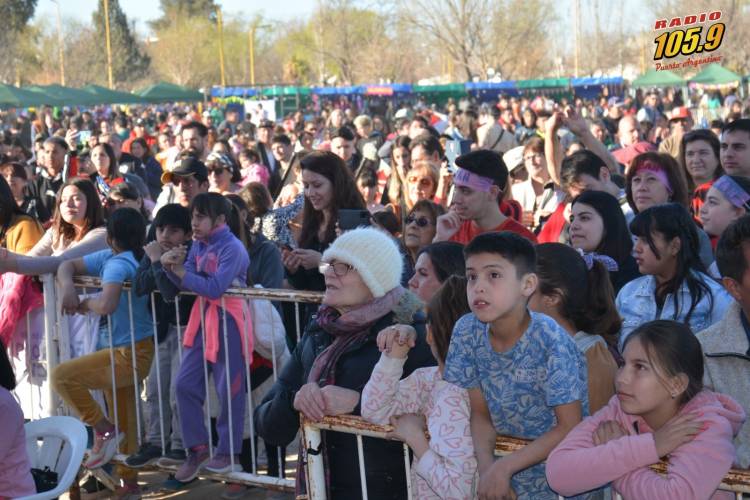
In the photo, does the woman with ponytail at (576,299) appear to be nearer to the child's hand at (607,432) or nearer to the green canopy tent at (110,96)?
the child's hand at (607,432)

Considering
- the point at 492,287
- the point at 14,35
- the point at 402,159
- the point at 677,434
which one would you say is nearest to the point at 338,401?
the point at 492,287

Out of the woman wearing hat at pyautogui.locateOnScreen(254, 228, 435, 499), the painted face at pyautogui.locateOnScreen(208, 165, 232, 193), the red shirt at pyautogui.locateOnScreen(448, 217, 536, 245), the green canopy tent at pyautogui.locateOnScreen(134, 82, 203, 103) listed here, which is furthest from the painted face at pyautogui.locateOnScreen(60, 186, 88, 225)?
the green canopy tent at pyautogui.locateOnScreen(134, 82, 203, 103)

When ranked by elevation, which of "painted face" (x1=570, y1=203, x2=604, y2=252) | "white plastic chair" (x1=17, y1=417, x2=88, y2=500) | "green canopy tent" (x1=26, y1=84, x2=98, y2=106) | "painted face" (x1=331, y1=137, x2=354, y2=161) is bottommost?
"white plastic chair" (x1=17, y1=417, x2=88, y2=500)

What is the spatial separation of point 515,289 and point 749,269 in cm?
87

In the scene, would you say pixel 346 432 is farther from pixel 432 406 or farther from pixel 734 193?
pixel 734 193

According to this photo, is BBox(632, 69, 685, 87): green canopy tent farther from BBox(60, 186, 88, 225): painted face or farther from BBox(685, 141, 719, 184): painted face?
BBox(60, 186, 88, 225): painted face

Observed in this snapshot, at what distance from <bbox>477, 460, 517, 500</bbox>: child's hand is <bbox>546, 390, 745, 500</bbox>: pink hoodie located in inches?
7.4

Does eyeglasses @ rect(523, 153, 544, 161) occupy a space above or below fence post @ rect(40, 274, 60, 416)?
above

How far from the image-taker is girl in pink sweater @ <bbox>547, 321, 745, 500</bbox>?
3.03 metres

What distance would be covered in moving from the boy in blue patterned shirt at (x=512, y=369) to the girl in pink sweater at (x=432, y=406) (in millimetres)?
65

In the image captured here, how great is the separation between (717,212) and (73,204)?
425 cm

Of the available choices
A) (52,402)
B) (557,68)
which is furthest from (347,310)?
(557,68)

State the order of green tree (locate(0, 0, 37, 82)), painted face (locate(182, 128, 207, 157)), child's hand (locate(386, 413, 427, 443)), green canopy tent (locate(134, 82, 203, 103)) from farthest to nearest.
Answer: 1. green tree (locate(0, 0, 37, 82))
2. green canopy tent (locate(134, 82, 203, 103))
3. painted face (locate(182, 128, 207, 157))
4. child's hand (locate(386, 413, 427, 443))

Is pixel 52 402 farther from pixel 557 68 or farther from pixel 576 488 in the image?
pixel 557 68
